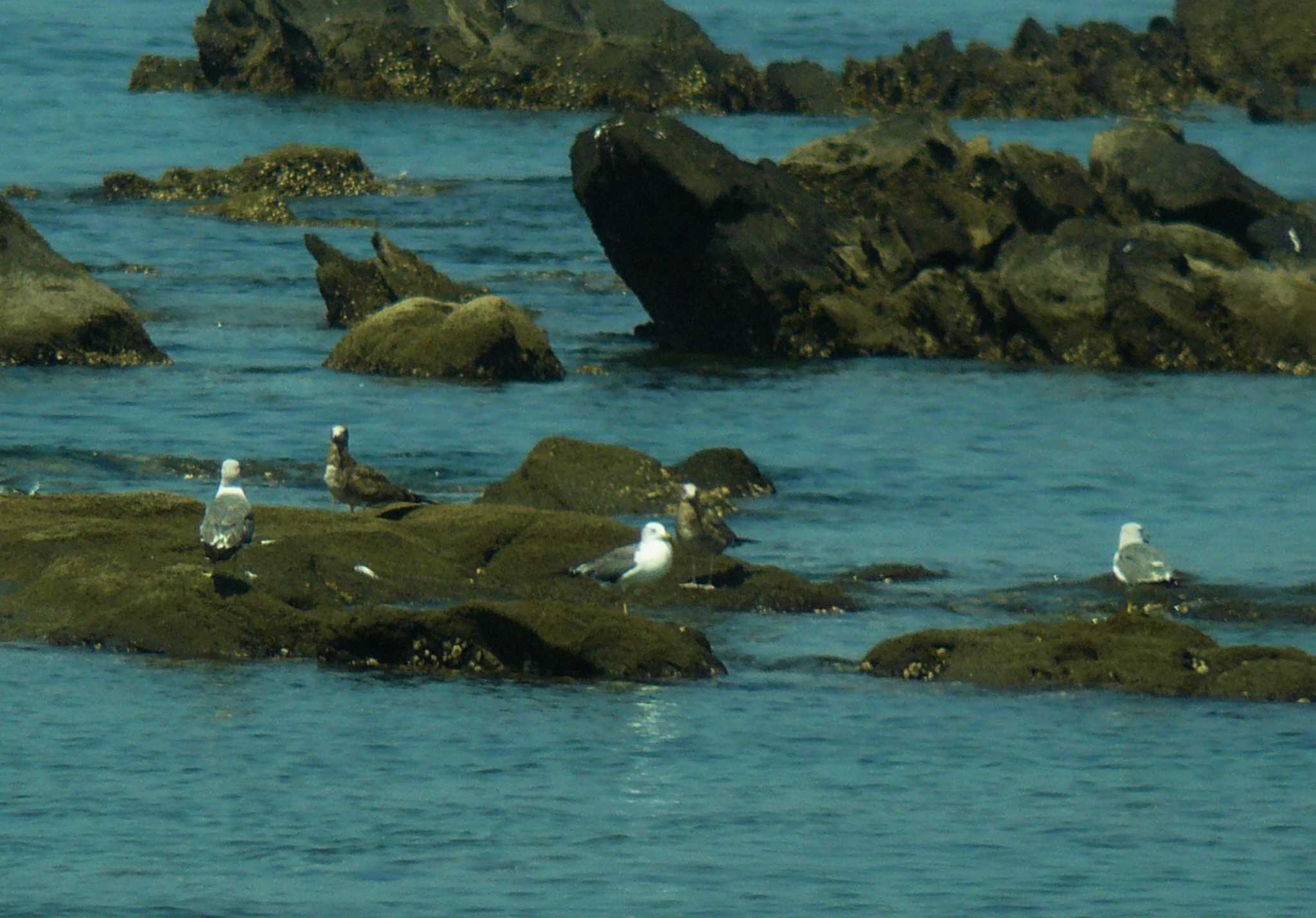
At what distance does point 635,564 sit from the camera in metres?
16.9

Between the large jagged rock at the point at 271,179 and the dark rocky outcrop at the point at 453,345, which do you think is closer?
the dark rocky outcrop at the point at 453,345

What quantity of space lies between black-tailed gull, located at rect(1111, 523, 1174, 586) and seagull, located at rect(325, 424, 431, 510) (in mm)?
5767

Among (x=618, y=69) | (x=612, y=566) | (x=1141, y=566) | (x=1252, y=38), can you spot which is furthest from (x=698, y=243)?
(x=1252, y=38)

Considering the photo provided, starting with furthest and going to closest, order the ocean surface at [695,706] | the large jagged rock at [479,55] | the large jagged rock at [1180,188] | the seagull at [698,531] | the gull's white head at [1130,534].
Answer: the large jagged rock at [479,55]
the large jagged rock at [1180,188]
the gull's white head at [1130,534]
the seagull at [698,531]
the ocean surface at [695,706]

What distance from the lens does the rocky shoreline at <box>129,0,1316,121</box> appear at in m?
71.1

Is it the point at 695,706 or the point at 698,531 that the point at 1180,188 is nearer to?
the point at 698,531

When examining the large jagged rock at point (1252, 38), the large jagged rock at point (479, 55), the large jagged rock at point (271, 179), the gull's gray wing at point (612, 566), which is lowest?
the large jagged rock at point (271, 179)

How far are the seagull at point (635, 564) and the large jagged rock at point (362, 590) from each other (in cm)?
20

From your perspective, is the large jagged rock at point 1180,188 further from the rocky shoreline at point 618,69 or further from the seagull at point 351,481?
the rocky shoreline at point 618,69

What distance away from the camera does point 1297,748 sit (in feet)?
45.4

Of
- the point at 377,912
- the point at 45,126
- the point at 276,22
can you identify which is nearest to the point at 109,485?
the point at 377,912

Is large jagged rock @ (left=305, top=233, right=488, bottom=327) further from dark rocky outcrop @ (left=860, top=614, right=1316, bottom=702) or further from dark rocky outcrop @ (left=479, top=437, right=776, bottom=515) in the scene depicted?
dark rocky outcrop @ (left=860, top=614, right=1316, bottom=702)

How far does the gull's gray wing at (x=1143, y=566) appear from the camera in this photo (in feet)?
58.9

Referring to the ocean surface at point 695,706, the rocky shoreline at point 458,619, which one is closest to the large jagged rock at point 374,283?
the ocean surface at point 695,706
